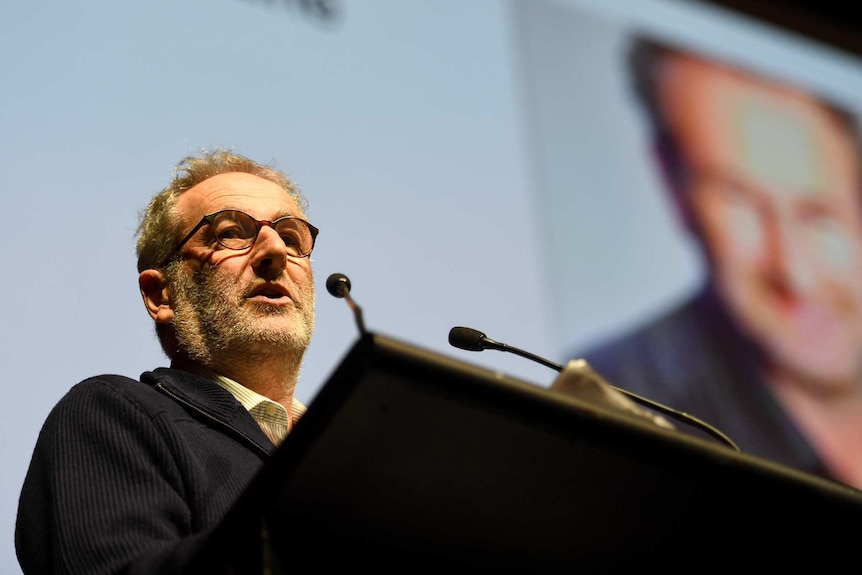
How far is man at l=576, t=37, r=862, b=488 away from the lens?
384 cm

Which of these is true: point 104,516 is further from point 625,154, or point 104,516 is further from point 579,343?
point 625,154

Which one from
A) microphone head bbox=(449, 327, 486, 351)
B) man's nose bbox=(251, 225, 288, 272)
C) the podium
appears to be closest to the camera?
the podium

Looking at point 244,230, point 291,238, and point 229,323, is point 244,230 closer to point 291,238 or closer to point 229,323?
point 291,238

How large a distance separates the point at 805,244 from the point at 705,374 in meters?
0.74

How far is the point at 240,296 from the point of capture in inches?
88.6

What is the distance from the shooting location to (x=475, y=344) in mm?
1958

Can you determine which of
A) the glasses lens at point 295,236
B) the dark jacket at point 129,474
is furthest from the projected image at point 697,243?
the dark jacket at point 129,474

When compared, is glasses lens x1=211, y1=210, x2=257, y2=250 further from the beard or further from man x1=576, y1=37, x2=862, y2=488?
man x1=576, y1=37, x2=862, y2=488

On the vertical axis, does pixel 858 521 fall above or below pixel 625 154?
below

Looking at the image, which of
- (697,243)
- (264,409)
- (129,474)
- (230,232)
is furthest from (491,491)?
(697,243)

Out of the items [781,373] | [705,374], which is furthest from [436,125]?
[781,373]

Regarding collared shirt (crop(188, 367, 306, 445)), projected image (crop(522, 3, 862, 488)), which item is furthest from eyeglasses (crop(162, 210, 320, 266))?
projected image (crop(522, 3, 862, 488))

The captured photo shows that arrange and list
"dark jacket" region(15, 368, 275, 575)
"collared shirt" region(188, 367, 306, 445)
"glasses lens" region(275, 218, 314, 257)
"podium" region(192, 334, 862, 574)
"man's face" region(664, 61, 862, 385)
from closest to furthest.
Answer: "podium" region(192, 334, 862, 574)
"dark jacket" region(15, 368, 275, 575)
"collared shirt" region(188, 367, 306, 445)
"glasses lens" region(275, 218, 314, 257)
"man's face" region(664, 61, 862, 385)

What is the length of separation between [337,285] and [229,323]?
0.70m
